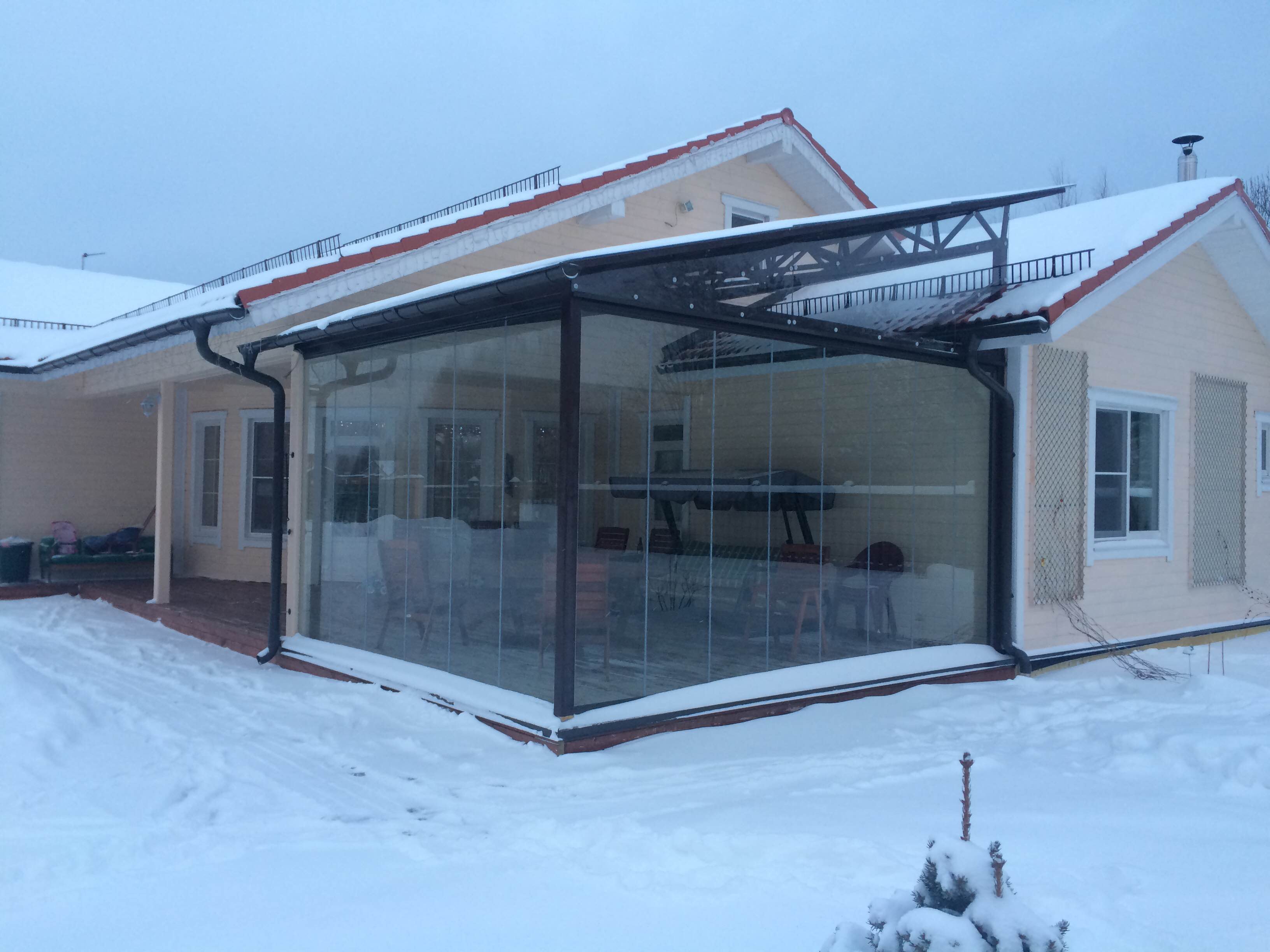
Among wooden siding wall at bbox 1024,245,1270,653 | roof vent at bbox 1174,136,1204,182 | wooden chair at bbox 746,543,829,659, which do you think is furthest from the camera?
roof vent at bbox 1174,136,1204,182

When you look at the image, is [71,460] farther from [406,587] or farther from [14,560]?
[406,587]

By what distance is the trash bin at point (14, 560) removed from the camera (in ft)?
39.2

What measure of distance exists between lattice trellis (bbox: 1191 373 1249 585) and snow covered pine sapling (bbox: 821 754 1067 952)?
829 cm

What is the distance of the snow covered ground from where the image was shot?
3.46m

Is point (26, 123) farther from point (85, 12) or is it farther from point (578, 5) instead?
point (578, 5)

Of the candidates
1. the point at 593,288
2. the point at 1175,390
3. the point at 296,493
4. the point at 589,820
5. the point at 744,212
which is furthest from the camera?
the point at 744,212

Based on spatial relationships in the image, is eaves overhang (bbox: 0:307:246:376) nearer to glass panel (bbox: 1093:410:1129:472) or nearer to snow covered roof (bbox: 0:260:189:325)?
snow covered roof (bbox: 0:260:189:325)

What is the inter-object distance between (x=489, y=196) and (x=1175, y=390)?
7.40 metres

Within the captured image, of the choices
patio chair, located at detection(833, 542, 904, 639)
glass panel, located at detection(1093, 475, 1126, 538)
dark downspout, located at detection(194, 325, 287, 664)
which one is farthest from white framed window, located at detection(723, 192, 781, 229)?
dark downspout, located at detection(194, 325, 287, 664)

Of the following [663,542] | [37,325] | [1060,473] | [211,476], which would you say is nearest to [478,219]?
[663,542]

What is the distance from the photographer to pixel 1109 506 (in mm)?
8875

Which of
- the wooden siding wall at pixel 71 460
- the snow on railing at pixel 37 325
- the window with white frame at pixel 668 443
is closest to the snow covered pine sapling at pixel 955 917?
the window with white frame at pixel 668 443

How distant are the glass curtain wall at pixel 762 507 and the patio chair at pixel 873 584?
0.01 m

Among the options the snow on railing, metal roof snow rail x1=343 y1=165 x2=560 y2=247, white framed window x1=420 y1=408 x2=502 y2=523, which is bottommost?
white framed window x1=420 y1=408 x2=502 y2=523
